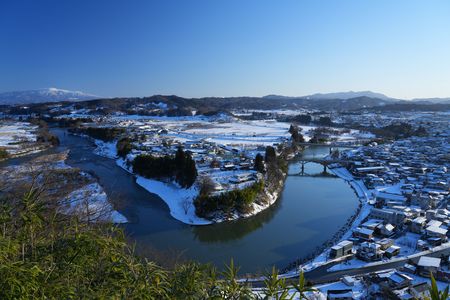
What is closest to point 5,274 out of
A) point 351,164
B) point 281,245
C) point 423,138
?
point 281,245

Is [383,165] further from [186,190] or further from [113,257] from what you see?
[113,257]

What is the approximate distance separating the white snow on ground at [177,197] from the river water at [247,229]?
171mm

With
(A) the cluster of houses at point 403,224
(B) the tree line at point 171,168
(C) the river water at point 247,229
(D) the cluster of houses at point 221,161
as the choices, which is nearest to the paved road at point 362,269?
(A) the cluster of houses at point 403,224

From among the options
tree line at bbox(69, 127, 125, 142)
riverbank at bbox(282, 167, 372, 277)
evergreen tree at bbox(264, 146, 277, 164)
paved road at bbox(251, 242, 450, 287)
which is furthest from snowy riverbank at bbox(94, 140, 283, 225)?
tree line at bbox(69, 127, 125, 142)

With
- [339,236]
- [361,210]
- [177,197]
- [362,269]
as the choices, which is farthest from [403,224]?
[177,197]

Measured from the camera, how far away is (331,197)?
885 centimetres

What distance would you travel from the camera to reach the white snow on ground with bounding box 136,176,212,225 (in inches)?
270

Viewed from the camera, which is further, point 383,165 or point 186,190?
point 383,165

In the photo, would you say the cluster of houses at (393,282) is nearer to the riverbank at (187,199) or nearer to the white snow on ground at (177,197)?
the riverbank at (187,199)

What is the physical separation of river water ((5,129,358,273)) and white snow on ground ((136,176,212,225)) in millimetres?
171

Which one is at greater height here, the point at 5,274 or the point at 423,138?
the point at 5,274

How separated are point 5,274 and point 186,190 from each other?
7580mm

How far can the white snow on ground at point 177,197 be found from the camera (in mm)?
6867

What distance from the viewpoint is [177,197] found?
314 inches
